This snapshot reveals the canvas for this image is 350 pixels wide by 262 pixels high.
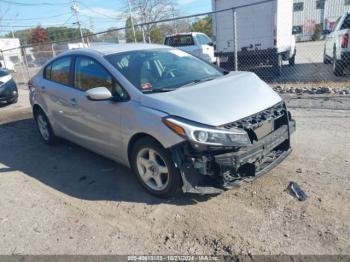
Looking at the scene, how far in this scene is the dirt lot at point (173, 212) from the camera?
2854 millimetres

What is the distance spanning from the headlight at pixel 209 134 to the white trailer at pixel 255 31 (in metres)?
8.15

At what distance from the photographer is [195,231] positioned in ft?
9.96

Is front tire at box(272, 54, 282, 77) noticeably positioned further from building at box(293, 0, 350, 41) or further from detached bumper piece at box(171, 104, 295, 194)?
building at box(293, 0, 350, 41)

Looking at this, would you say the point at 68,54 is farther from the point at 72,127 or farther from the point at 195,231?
the point at 195,231

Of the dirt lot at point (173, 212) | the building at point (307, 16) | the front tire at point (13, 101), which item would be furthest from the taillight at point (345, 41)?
the building at point (307, 16)

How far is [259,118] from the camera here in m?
3.36

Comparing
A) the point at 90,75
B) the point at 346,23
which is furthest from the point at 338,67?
the point at 90,75

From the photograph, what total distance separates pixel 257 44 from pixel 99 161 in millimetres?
8504

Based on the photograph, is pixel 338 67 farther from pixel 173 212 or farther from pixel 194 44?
pixel 173 212

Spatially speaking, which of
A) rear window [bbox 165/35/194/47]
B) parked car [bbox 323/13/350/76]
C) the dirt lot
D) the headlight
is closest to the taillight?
parked car [bbox 323/13/350/76]

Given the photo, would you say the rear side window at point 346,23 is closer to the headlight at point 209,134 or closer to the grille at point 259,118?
the grille at point 259,118

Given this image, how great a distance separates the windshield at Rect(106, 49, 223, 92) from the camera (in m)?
3.81

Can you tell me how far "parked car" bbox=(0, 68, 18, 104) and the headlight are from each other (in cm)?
923

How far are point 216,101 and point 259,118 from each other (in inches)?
19.2
